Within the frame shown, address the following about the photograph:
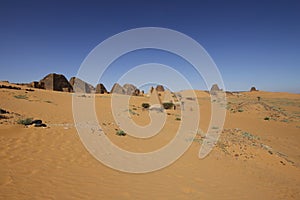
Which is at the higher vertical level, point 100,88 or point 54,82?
point 54,82

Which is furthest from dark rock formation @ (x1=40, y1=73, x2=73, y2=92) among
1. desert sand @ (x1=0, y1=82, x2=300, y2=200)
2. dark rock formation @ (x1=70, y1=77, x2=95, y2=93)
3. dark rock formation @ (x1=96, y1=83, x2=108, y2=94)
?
desert sand @ (x1=0, y1=82, x2=300, y2=200)

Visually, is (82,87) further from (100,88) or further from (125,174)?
(125,174)

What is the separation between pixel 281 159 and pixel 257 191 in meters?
4.33

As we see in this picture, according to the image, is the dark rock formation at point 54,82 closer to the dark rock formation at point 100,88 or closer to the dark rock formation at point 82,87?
the dark rock formation at point 82,87

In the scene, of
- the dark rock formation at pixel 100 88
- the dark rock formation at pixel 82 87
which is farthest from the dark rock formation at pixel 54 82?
the dark rock formation at pixel 100 88

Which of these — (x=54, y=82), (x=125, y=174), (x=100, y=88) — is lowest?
(x=125, y=174)

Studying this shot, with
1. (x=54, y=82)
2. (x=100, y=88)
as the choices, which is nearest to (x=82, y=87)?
(x=100, y=88)

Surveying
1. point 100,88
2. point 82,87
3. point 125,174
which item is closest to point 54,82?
point 82,87

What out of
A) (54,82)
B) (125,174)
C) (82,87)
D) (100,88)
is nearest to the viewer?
(125,174)

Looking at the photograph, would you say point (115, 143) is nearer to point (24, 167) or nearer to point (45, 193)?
point (24, 167)

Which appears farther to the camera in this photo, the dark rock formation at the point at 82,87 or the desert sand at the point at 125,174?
the dark rock formation at the point at 82,87

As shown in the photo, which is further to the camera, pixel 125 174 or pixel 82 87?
pixel 82 87

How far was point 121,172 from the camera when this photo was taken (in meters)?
5.17

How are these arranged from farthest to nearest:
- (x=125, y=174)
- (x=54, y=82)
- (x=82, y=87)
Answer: (x=82, y=87) < (x=54, y=82) < (x=125, y=174)
